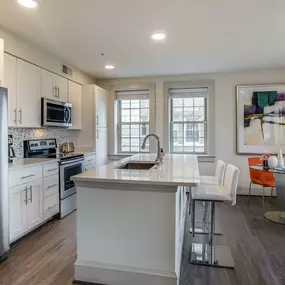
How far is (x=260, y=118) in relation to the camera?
4.93 m

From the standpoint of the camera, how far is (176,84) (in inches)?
208

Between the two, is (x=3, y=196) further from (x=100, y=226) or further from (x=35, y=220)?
(x=100, y=226)

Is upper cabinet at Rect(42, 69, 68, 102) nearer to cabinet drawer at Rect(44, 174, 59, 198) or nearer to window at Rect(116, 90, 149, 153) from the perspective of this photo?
cabinet drawer at Rect(44, 174, 59, 198)

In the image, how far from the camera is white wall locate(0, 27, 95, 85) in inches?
121

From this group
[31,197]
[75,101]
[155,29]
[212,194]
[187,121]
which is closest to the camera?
[212,194]

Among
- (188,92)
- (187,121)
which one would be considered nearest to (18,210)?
(187,121)

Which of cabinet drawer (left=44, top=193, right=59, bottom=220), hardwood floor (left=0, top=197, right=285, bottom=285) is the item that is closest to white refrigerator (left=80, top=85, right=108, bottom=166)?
cabinet drawer (left=44, top=193, right=59, bottom=220)

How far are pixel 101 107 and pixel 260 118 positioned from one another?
3.20m

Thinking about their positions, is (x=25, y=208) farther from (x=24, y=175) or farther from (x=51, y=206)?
(x=51, y=206)

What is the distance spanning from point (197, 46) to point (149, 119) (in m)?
2.18

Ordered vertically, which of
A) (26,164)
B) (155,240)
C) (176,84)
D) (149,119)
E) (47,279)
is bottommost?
(47,279)

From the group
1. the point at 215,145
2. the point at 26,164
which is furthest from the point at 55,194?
the point at 215,145

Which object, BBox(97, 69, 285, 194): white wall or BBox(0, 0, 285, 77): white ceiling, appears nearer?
BBox(0, 0, 285, 77): white ceiling

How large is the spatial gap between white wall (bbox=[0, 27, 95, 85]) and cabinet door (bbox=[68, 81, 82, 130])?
20cm
